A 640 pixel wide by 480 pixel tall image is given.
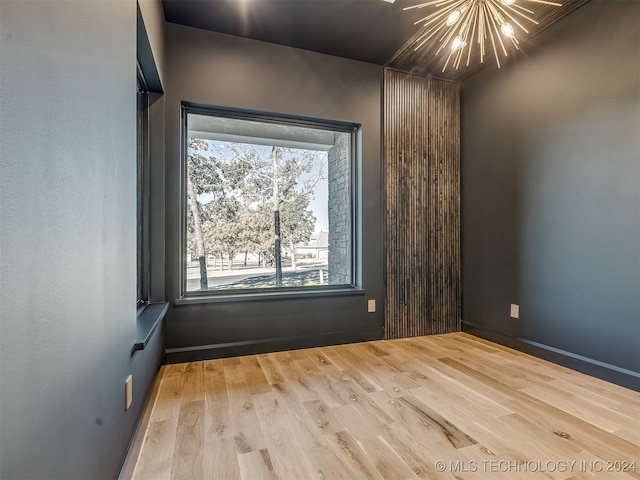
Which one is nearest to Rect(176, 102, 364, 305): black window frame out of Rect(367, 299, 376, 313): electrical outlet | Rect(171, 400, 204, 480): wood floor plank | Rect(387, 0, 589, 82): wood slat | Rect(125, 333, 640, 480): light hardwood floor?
Rect(367, 299, 376, 313): electrical outlet

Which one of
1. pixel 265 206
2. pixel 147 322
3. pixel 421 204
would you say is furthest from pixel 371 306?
pixel 147 322

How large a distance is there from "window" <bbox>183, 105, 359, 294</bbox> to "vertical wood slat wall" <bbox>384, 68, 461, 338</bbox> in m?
0.41

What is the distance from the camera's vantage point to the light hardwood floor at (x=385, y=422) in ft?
4.40

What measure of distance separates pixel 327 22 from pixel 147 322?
2.50 m

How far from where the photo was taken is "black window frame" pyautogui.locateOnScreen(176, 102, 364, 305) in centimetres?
258

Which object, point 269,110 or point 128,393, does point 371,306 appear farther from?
point 128,393

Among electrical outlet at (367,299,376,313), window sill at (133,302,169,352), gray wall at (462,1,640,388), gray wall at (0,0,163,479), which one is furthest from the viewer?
electrical outlet at (367,299,376,313)

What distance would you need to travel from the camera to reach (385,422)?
1.66 m

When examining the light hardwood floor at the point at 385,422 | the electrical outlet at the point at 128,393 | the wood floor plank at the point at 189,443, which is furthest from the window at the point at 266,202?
the electrical outlet at the point at 128,393

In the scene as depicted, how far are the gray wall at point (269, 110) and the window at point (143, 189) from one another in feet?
0.55

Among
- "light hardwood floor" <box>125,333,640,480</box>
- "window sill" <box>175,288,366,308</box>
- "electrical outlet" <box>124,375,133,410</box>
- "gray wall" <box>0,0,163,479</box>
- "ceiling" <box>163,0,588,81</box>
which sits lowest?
"light hardwood floor" <box>125,333,640,480</box>

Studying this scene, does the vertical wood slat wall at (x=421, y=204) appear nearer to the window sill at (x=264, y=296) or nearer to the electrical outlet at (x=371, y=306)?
the electrical outlet at (x=371, y=306)

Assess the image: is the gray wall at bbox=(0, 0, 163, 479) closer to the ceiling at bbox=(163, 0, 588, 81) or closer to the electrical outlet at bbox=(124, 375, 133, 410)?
the electrical outlet at bbox=(124, 375, 133, 410)

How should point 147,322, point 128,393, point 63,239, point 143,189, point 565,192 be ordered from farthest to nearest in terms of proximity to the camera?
point 565,192 < point 143,189 < point 147,322 < point 128,393 < point 63,239
